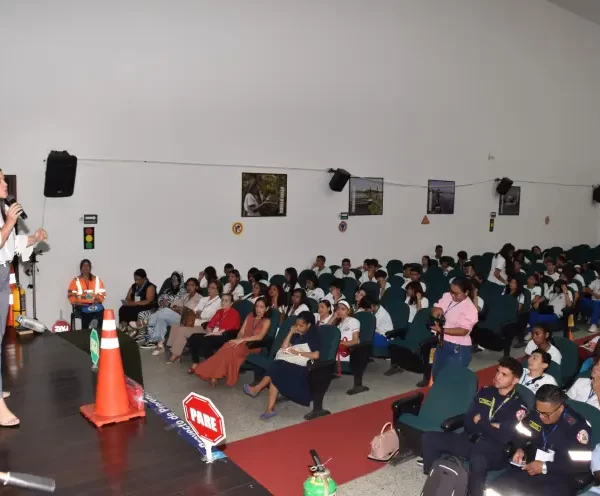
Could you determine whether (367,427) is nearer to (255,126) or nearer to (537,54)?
(255,126)

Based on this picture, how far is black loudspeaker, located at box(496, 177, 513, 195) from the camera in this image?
1525 cm

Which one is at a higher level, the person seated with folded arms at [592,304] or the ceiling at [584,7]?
the ceiling at [584,7]

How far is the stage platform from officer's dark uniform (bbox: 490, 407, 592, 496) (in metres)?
1.97

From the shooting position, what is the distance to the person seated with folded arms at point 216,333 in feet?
24.0

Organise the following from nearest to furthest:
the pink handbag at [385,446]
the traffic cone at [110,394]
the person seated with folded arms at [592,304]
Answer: the traffic cone at [110,394], the pink handbag at [385,446], the person seated with folded arms at [592,304]

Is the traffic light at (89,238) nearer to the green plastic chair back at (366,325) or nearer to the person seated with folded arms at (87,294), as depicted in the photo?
the person seated with folded arms at (87,294)

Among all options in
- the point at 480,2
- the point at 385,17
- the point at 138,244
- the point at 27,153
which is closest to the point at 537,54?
the point at 480,2

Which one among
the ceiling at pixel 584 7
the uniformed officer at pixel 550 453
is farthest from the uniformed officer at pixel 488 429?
the ceiling at pixel 584 7

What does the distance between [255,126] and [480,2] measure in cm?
736

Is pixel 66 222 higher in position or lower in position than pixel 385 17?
lower

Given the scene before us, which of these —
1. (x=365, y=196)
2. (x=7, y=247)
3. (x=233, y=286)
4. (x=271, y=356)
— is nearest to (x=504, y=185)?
(x=365, y=196)

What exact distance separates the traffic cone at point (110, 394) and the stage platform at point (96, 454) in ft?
0.19

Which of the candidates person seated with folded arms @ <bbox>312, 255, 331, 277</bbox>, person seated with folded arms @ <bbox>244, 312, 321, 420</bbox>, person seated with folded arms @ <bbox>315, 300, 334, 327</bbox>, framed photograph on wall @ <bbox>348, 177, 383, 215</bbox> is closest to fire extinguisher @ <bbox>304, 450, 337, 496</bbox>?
person seated with folded arms @ <bbox>244, 312, 321, 420</bbox>

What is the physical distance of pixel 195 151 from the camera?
10.5 meters
